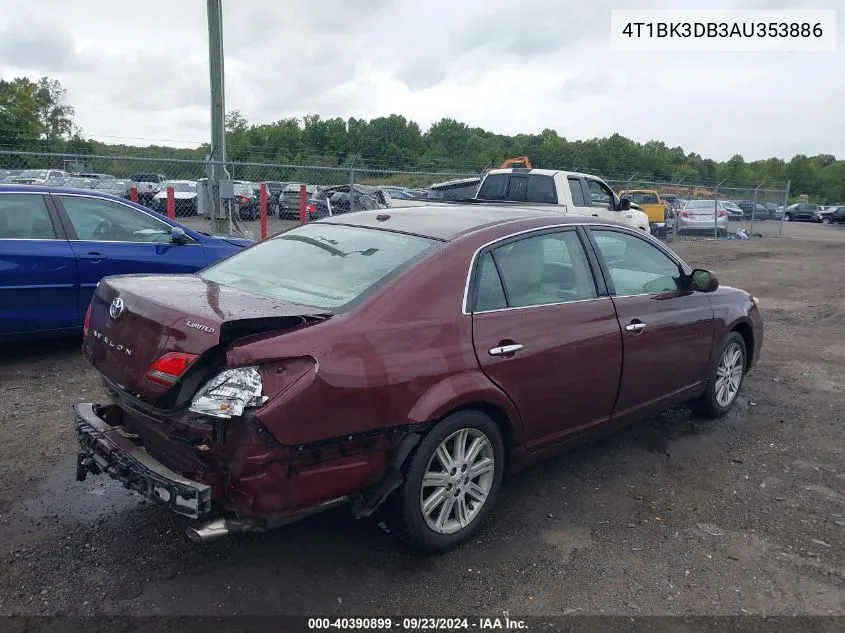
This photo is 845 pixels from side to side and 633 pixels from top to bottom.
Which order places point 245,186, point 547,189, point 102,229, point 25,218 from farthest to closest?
point 245,186
point 547,189
point 102,229
point 25,218

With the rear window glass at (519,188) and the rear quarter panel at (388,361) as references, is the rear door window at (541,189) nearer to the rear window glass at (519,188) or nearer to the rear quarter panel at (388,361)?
the rear window glass at (519,188)

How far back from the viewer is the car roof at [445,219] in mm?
3777

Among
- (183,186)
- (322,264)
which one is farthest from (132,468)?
(183,186)

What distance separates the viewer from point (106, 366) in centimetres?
333

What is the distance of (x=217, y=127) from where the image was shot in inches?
485

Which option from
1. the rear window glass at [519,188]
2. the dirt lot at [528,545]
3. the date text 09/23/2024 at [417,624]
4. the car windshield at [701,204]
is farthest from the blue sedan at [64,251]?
the car windshield at [701,204]

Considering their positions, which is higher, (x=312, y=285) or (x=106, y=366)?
(x=312, y=285)

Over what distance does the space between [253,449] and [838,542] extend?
117 inches

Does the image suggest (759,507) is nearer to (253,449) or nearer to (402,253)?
(402,253)

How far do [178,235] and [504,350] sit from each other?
454cm

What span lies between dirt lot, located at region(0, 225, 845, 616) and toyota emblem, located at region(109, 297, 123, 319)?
43.2 inches

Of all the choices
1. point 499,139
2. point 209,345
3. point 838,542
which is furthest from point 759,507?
point 499,139

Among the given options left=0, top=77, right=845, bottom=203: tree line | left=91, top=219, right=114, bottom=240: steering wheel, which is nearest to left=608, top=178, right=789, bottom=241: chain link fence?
left=0, top=77, right=845, bottom=203: tree line

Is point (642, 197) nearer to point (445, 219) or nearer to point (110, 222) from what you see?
point (110, 222)
